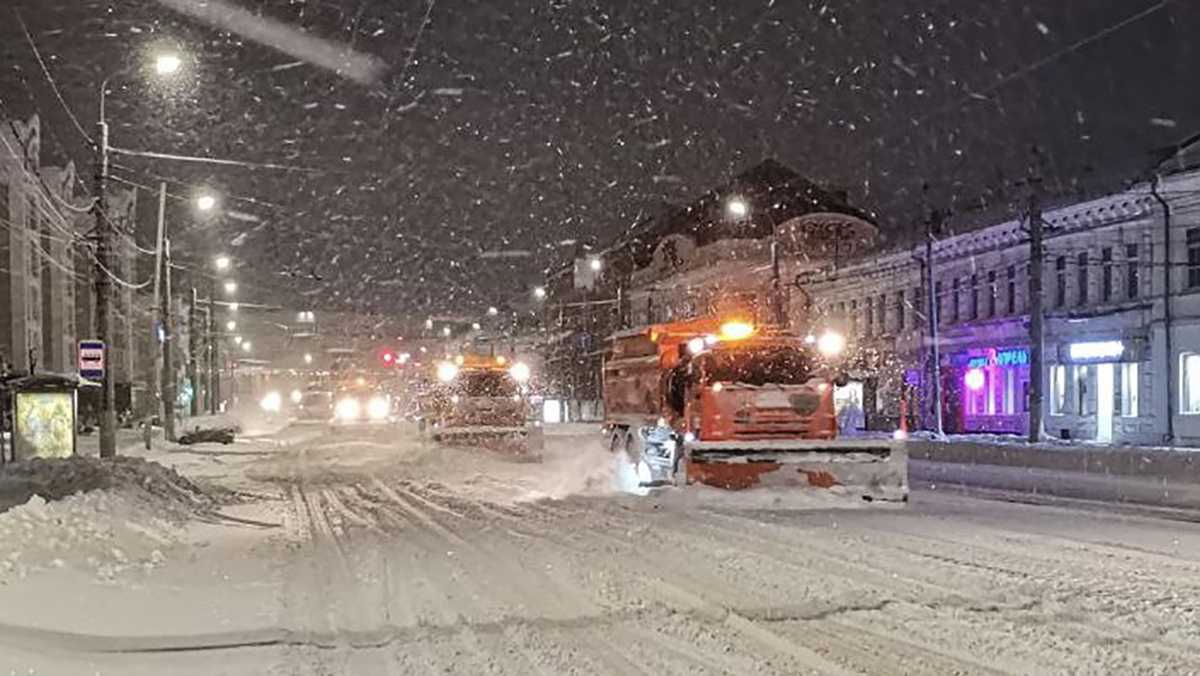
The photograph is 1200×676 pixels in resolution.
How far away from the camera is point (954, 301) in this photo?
179 ft

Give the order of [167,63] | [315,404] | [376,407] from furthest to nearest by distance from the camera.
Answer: [315,404], [376,407], [167,63]

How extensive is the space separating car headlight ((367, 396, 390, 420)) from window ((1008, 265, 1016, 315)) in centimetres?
2905

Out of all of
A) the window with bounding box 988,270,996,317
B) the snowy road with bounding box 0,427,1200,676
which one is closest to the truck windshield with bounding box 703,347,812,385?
the snowy road with bounding box 0,427,1200,676

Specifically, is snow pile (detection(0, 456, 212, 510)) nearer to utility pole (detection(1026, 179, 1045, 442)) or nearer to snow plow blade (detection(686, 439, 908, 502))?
snow plow blade (detection(686, 439, 908, 502))

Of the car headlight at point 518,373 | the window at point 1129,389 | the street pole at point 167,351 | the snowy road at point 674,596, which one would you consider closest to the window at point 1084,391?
the window at point 1129,389

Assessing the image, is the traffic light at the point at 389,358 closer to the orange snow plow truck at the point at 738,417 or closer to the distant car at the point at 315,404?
the distant car at the point at 315,404

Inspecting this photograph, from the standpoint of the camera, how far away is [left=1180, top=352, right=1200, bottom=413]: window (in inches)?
1544

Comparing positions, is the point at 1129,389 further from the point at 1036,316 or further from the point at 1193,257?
the point at 1193,257

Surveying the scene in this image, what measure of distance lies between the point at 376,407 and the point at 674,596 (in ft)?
169

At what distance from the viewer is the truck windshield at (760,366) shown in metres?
19.5

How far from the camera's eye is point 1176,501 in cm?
1992

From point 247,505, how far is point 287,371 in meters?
96.8

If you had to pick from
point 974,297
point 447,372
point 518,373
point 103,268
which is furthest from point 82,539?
point 974,297

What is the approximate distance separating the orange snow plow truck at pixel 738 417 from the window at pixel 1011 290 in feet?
96.2
